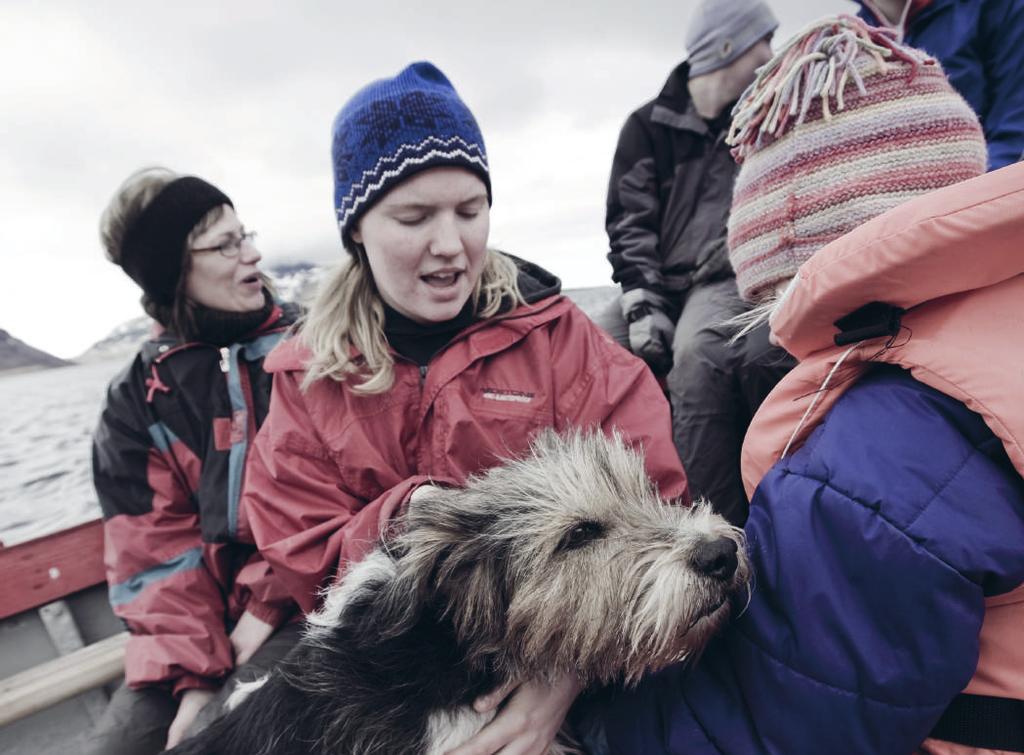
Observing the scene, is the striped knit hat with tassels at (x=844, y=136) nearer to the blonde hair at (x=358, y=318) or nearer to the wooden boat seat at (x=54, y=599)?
the blonde hair at (x=358, y=318)

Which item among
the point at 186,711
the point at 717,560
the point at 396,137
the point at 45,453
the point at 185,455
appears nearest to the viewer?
the point at 717,560

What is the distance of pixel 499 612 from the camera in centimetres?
152

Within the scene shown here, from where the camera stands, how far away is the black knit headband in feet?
9.73

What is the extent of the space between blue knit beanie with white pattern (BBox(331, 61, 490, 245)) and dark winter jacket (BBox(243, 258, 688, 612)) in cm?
67

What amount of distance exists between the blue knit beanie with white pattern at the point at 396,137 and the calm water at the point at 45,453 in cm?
188

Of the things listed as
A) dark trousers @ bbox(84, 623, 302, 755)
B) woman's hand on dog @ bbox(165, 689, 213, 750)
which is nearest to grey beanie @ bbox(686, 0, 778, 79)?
dark trousers @ bbox(84, 623, 302, 755)

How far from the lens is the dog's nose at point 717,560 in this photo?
1387 millimetres

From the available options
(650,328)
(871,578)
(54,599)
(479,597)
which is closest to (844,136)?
(871,578)

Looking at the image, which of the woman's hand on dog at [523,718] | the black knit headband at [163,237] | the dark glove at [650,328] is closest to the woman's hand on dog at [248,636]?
the woman's hand on dog at [523,718]

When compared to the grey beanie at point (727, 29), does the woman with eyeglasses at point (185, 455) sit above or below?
below

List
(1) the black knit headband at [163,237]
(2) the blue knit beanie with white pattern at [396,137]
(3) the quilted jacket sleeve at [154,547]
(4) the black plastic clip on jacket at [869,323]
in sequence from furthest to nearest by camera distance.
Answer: (1) the black knit headband at [163,237] < (3) the quilted jacket sleeve at [154,547] < (2) the blue knit beanie with white pattern at [396,137] < (4) the black plastic clip on jacket at [869,323]

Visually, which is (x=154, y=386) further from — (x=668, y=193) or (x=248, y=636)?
(x=668, y=193)

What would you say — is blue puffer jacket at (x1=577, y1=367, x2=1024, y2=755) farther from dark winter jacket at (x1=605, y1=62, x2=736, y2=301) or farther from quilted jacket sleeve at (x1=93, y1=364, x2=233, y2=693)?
dark winter jacket at (x1=605, y1=62, x2=736, y2=301)

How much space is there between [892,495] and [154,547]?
10.3 ft
